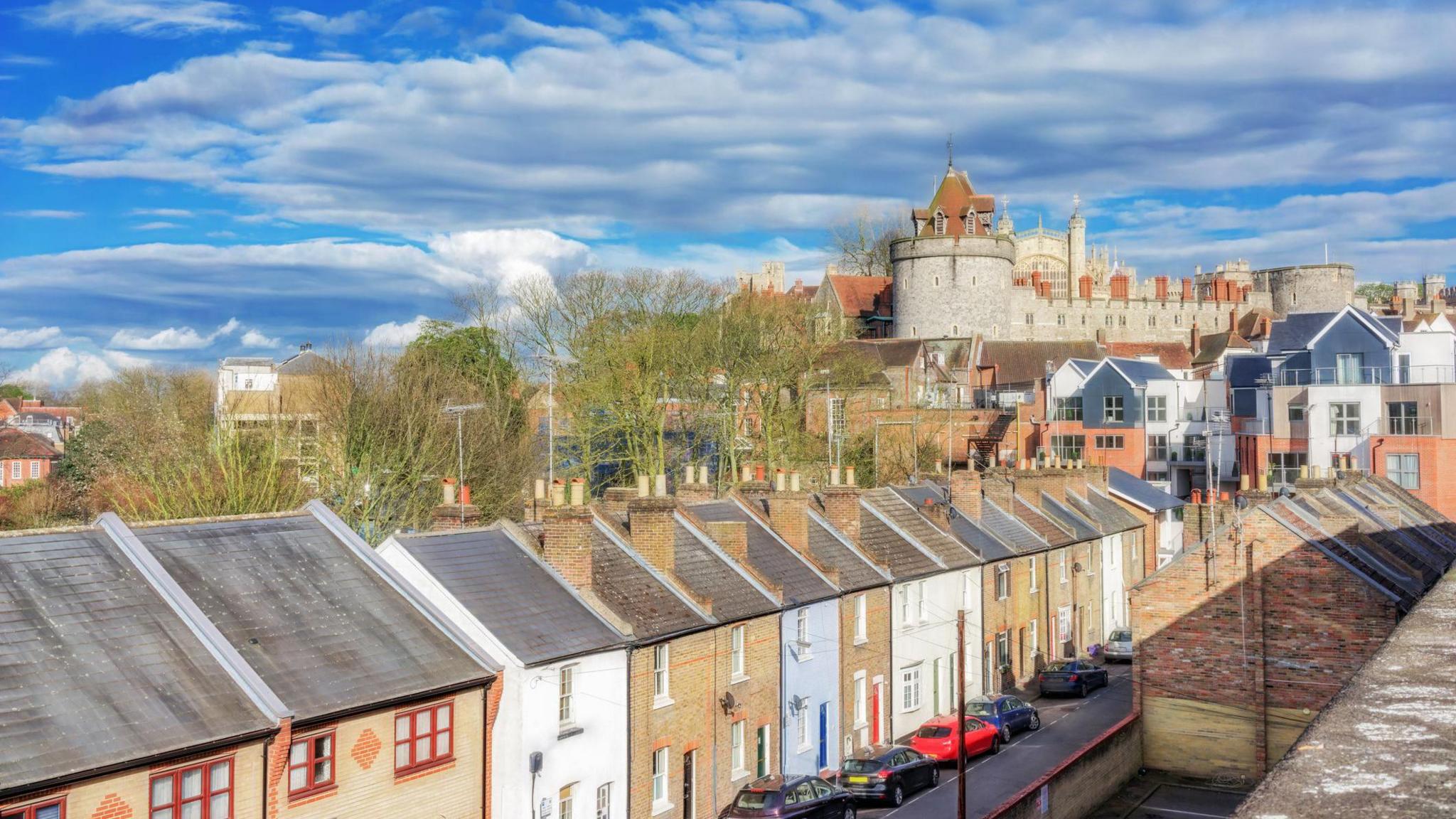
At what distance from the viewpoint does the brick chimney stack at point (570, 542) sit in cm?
2492

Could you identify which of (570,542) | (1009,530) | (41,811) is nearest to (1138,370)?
(1009,530)

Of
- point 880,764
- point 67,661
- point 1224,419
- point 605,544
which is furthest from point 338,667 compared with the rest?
point 1224,419

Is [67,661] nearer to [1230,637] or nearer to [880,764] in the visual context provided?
[880,764]

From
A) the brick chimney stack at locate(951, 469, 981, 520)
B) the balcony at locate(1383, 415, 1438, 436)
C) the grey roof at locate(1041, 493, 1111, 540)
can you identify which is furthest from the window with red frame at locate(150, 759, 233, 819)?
the balcony at locate(1383, 415, 1438, 436)

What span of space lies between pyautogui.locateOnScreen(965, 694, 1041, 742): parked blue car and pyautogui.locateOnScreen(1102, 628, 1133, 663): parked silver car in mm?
12128

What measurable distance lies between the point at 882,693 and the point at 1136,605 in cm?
934

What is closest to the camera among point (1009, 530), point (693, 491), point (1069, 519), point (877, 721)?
point (877, 721)

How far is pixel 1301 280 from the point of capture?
457 feet

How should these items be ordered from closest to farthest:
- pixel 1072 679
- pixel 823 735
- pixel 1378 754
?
pixel 1378 754
pixel 823 735
pixel 1072 679

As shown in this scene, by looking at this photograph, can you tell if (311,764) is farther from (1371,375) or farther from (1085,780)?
(1371,375)

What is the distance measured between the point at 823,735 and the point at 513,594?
34.6 ft

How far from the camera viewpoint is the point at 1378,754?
6684mm

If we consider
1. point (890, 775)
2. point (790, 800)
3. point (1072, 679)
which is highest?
point (790, 800)

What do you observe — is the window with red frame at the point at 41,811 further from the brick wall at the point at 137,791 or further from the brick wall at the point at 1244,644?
the brick wall at the point at 1244,644
